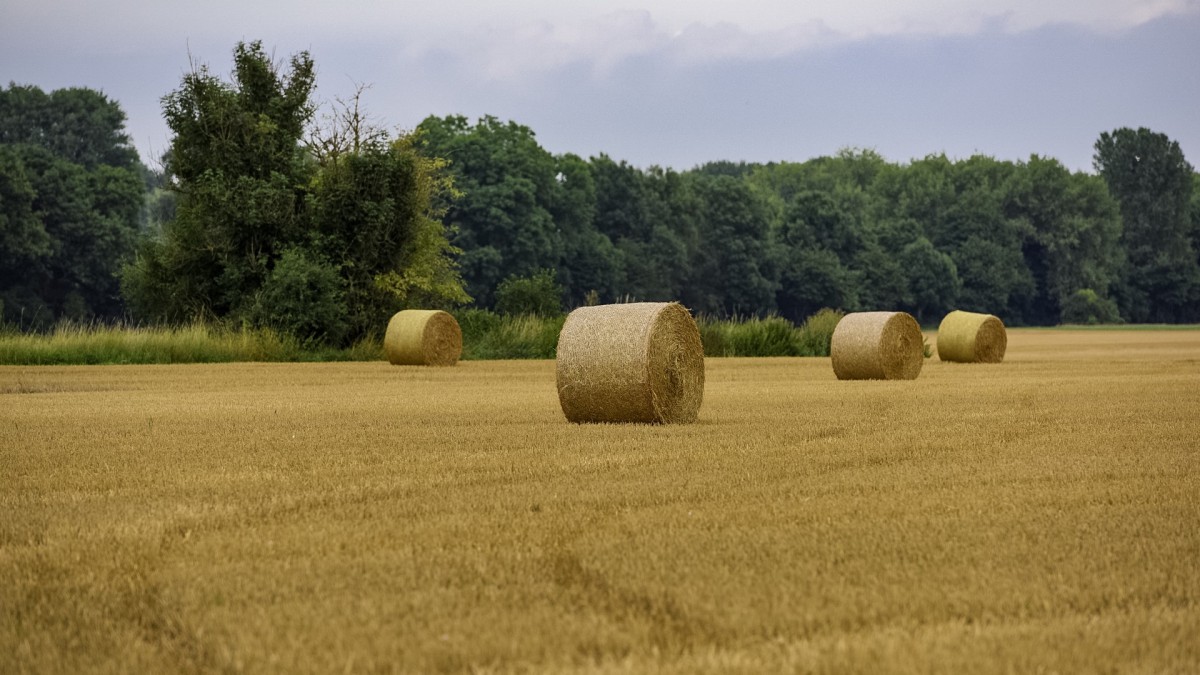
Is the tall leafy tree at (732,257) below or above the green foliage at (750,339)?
above

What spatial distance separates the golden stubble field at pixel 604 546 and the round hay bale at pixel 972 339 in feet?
53.3

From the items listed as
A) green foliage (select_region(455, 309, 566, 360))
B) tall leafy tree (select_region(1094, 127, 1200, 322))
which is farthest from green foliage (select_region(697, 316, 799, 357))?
tall leafy tree (select_region(1094, 127, 1200, 322))

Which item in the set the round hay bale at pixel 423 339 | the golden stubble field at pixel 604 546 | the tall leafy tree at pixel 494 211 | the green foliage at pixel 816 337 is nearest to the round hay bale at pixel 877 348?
the round hay bale at pixel 423 339

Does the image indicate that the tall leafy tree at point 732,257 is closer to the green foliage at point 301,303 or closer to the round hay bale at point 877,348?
the green foliage at point 301,303

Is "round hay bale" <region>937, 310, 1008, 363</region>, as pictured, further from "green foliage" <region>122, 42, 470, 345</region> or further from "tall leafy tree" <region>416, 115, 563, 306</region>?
"tall leafy tree" <region>416, 115, 563, 306</region>

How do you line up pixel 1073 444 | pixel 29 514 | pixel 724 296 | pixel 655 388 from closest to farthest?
pixel 29 514, pixel 1073 444, pixel 655 388, pixel 724 296

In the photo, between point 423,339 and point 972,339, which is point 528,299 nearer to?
point 423,339

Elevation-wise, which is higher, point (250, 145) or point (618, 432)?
point (250, 145)

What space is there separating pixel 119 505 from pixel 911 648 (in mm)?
4582

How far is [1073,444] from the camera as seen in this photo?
1023 centimetres

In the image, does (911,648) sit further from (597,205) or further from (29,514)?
(597,205)

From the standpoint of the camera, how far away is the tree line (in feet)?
111

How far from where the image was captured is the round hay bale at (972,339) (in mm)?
28203

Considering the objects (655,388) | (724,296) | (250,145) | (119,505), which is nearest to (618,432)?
(655,388)
